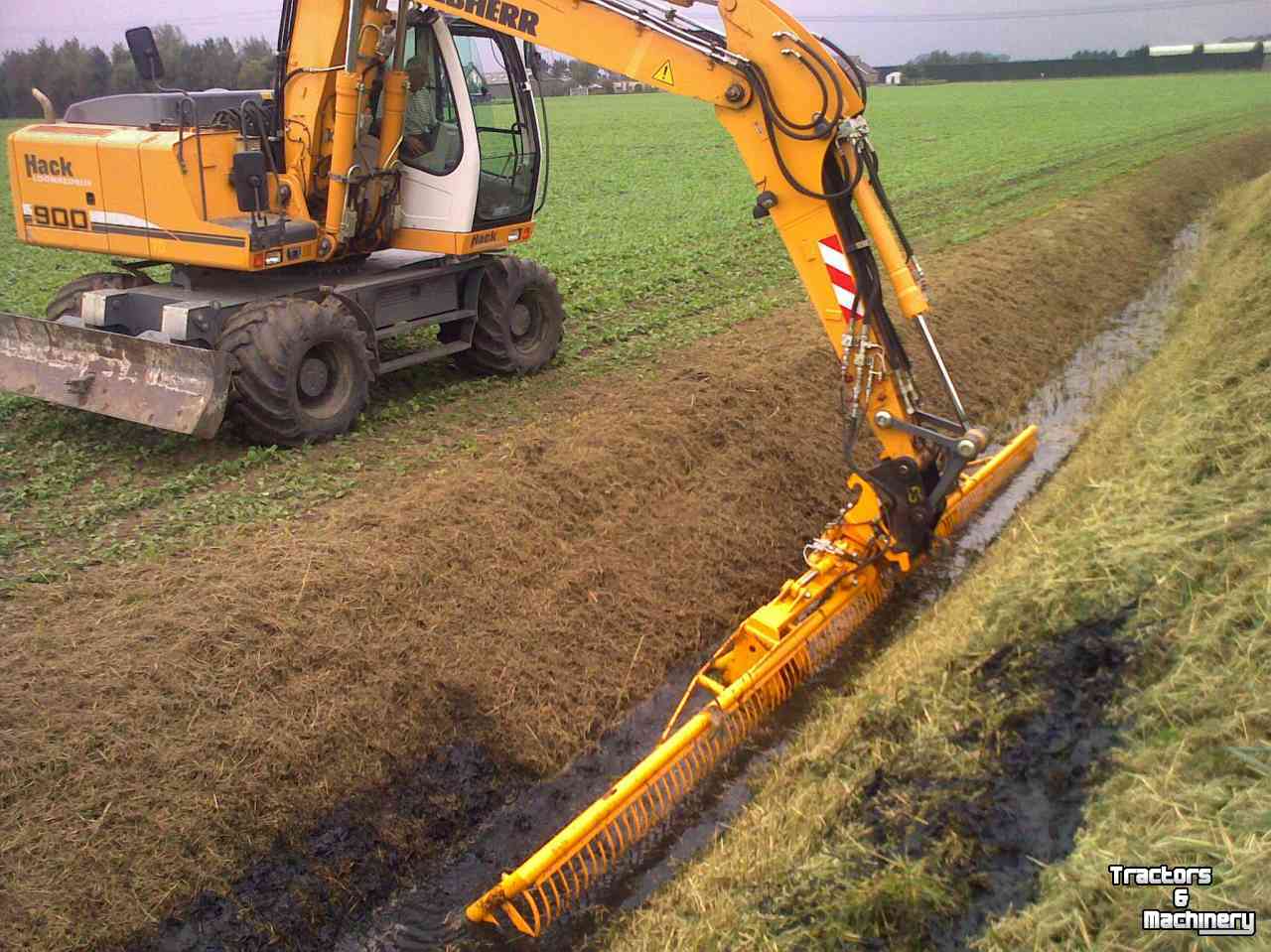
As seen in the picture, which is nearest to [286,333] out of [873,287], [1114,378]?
[873,287]

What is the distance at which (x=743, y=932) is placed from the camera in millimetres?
3582

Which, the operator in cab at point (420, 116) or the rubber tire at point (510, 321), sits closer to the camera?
the operator in cab at point (420, 116)

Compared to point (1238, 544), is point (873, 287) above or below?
above

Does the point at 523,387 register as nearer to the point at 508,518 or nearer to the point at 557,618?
the point at 508,518

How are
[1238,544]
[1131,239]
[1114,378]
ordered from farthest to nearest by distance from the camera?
[1131,239], [1114,378], [1238,544]

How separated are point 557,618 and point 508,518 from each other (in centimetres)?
75

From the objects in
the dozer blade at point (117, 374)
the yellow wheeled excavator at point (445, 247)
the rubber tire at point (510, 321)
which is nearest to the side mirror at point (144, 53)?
the yellow wheeled excavator at point (445, 247)

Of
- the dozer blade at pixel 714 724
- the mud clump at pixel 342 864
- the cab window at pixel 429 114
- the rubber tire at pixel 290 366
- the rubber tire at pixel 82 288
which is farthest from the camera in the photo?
the rubber tire at pixel 82 288

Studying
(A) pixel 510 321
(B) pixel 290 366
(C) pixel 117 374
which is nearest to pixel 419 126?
(A) pixel 510 321

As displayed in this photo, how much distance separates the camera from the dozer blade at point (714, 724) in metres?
4.02

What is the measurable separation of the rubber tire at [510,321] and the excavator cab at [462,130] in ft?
1.84

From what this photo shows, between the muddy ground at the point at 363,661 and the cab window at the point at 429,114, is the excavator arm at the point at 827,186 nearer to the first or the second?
the muddy ground at the point at 363,661

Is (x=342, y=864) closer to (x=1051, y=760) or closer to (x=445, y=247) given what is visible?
(x=1051, y=760)

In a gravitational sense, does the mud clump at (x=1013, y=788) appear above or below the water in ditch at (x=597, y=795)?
above
